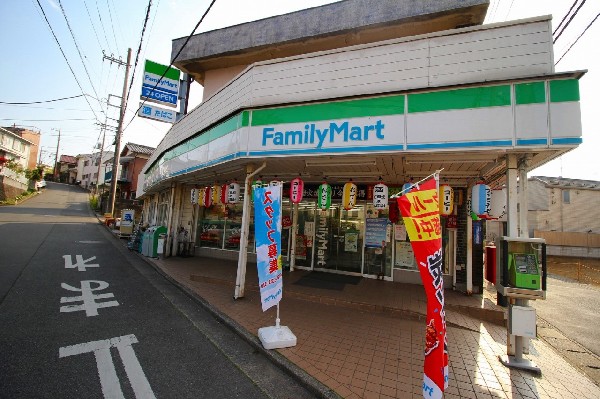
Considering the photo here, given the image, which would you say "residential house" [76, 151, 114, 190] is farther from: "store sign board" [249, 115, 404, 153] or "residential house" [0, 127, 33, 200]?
"store sign board" [249, 115, 404, 153]

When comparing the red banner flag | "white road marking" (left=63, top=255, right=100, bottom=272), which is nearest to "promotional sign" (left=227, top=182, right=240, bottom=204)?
"white road marking" (left=63, top=255, right=100, bottom=272)

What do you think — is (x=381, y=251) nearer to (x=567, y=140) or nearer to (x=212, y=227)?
(x=567, y=140)

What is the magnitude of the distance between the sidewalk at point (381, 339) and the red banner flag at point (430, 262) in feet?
4.07

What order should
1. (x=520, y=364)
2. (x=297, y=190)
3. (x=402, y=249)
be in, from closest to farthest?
1. (x=520, y=364)
2. (x=297, y=190)
3. (x=402, y=249)

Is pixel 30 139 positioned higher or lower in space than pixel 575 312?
higher

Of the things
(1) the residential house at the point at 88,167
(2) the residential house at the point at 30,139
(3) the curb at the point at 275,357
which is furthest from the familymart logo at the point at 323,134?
(1) the residential house at the point at 88,167

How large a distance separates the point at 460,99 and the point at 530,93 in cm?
109

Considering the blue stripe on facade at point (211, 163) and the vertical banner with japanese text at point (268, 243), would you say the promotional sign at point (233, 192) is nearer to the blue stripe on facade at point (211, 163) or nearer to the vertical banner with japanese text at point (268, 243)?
the blue stripe on facade at point (211, 163)

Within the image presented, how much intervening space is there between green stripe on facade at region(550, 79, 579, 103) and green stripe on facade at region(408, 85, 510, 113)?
2.09 ft

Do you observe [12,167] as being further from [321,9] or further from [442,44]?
[442,44]

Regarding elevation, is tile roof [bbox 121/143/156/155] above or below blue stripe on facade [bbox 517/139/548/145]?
above

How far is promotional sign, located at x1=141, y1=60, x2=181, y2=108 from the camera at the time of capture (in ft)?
42.0

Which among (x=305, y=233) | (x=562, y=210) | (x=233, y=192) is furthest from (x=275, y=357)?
(x=562, y=210)

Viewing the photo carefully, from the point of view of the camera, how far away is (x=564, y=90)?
15.5ft
